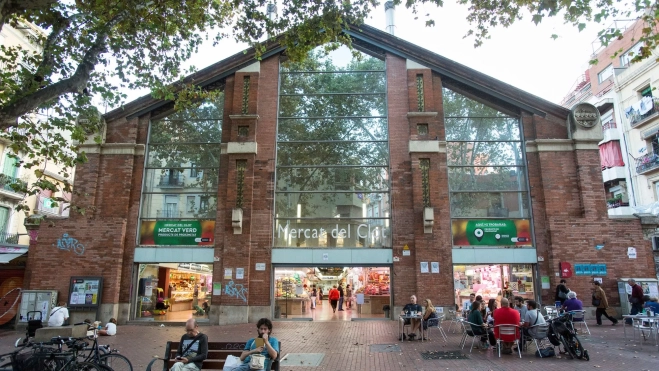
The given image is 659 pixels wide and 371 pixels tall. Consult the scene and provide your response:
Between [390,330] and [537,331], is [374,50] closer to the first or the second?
[390,330]

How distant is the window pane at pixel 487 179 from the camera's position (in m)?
17.9

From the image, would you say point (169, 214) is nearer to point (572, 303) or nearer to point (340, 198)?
point (340, 198)

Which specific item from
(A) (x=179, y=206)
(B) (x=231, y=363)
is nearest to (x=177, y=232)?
(A) (x=179, y=206)

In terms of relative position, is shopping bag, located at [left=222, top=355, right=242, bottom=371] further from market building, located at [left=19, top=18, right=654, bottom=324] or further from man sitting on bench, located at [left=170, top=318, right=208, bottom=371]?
market building, located at [left=19, top=18, right=654, bottom=324]

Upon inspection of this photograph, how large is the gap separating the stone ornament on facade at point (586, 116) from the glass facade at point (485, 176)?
2113mm

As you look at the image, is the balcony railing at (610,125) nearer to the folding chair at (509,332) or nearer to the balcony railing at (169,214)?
the folding chair at (509,332)

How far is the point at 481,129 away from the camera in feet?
60.9

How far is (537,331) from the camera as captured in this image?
966 centimetres

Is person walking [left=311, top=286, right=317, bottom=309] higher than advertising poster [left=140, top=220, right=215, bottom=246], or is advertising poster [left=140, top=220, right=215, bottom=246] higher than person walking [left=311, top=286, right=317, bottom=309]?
advertising poster [left=140, top=220, right=215, bottom=246]

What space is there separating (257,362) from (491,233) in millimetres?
13203

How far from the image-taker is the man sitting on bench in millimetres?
6785

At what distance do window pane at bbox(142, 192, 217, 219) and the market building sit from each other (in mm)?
58

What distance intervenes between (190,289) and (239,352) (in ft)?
37.7

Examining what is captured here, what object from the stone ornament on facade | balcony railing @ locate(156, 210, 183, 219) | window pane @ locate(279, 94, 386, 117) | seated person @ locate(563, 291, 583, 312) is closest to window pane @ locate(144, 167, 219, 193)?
balcony railing @ locate(156, 210, 183, 219)
